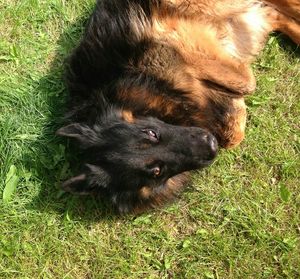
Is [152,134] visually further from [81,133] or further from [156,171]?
[81,133]

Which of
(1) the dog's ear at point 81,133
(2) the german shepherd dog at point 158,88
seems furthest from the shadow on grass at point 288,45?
(1) the dog's ear at point 81,133

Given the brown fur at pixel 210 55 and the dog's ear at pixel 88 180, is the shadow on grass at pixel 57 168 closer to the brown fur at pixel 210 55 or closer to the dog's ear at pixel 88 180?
the brown fur at pixel 210 55

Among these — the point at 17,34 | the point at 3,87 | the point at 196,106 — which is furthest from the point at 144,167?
the point at 17,34

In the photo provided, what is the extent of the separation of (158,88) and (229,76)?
2.23ft

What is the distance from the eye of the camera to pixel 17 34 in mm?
4832

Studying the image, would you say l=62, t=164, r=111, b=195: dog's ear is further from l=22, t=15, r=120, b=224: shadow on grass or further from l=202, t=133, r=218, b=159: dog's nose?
l=202, t=133, r=218, b=159: dog's nose

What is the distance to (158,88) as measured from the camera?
384cm

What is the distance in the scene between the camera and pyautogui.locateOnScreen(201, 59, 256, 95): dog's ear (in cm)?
396

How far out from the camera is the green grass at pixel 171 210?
414 centimetres

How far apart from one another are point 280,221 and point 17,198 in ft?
8.42

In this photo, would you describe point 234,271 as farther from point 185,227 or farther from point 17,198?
point 17,198

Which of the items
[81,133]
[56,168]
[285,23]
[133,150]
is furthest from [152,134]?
[285,23]

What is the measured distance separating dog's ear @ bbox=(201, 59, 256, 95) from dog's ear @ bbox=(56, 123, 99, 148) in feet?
3.75

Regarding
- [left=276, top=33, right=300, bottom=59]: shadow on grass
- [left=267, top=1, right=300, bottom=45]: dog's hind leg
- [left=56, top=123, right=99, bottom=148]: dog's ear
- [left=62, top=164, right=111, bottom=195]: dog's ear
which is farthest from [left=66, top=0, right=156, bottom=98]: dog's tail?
[left=276, top=33, right=300, bottom=59]: shadow on grass
